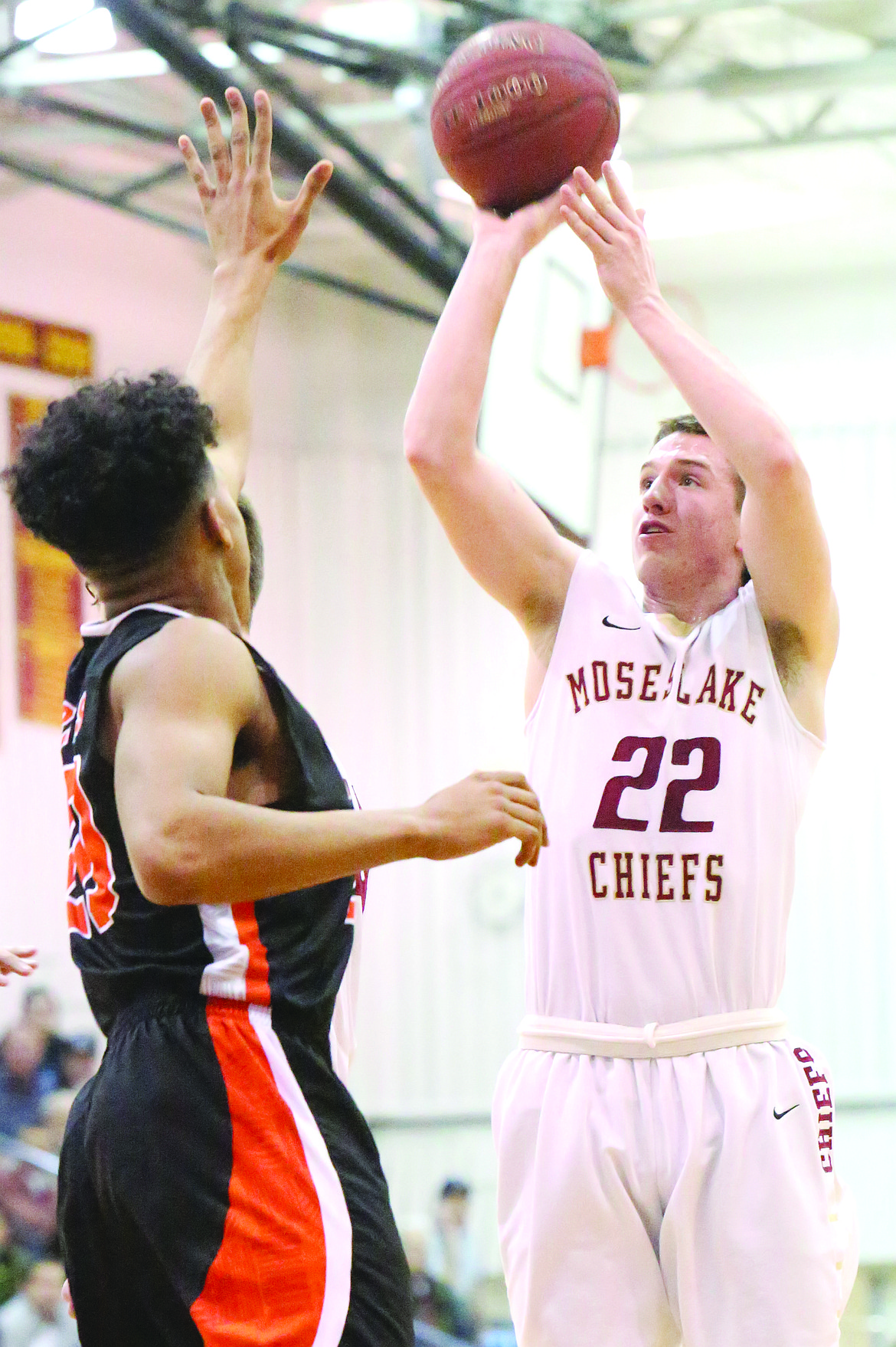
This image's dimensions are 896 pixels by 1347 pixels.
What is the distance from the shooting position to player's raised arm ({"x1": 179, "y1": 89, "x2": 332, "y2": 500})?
305cm

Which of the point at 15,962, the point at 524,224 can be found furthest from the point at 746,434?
the point at 15,962

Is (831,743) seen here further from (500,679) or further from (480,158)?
(480,158)

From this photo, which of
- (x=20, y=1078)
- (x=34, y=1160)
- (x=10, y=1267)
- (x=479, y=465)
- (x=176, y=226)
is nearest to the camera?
(x=479, y=465)

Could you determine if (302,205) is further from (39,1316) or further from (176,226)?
(176,226)

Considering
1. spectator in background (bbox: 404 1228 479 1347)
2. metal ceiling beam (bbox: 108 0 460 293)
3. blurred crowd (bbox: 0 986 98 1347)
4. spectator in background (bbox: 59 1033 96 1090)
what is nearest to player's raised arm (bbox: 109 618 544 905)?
blurred crowd (bbox: 0 986 98 1347)

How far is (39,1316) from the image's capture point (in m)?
7.25

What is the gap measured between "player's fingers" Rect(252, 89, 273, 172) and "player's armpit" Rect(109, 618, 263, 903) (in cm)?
132

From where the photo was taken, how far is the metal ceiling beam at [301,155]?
278 inches

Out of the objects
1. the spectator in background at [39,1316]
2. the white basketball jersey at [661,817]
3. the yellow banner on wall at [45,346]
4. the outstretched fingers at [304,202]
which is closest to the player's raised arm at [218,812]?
the white basketball jersey at [661,817]

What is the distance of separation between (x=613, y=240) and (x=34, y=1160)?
6.16 metres

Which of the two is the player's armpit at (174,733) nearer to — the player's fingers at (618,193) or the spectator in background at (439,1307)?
the player's fingers at (618,193)

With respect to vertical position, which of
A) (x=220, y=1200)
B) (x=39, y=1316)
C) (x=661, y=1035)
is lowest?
(x=39, y=1316)

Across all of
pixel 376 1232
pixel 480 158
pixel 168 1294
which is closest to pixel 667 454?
pixel 480 158

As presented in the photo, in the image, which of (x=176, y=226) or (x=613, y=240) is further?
(x=176, y=226)
